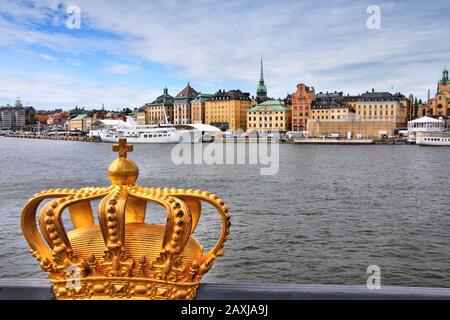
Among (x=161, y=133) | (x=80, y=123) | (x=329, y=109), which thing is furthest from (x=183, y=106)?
(x=80, y=123)

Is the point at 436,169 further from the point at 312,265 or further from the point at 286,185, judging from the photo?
the point at 312,265

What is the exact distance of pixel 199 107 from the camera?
12462cm

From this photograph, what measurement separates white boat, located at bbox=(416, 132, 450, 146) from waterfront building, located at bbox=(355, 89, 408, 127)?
688 inches

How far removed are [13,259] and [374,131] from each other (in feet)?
300

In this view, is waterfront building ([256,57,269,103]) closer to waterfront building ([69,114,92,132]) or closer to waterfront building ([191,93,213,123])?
waterfront building ([191,93,213,123])

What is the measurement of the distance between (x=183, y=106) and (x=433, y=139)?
6823cm

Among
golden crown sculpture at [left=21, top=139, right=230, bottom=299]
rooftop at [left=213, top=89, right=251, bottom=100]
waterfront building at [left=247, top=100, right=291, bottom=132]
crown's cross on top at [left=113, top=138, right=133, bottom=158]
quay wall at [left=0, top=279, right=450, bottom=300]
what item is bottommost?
quay wall at [left=0, top=279, right=450, bottom=300]

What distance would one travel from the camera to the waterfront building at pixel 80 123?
15945 cm

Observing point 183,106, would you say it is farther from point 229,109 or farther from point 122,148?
point 122,148

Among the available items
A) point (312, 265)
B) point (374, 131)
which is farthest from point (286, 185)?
point (374, 131)

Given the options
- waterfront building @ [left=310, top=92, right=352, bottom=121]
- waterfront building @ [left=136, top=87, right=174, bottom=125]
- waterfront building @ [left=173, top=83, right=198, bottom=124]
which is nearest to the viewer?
waterfront building @ [left=310, top=92, right=352, bottom=121]

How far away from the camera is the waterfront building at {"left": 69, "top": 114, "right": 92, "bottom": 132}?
159 m

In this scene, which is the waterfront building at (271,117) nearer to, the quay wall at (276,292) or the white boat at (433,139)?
the white boat at (433,139)

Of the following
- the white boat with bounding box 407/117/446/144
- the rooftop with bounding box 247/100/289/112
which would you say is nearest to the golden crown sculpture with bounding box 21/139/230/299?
the white boat with bounding box 407/117/446/144
